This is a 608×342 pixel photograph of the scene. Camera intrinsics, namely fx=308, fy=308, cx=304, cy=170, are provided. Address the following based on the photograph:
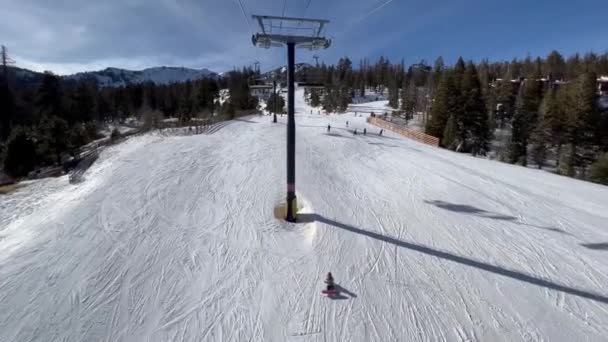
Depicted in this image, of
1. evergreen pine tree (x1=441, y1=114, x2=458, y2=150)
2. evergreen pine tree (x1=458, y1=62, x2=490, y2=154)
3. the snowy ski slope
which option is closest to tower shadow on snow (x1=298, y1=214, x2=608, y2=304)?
the snowy ski slope

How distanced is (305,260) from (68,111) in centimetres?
7365

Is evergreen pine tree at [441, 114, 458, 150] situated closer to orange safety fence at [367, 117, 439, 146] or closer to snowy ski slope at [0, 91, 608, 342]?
orange safety fence at [367, 117, 439, 146]

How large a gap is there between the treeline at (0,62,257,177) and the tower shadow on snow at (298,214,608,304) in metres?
26.9

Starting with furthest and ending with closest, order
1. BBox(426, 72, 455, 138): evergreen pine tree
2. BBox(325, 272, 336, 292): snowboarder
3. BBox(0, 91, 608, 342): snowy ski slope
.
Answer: BBox(426, 72, 455, 138): evergreen pine tree → BBox(325, 272, 336, 292): snowboarder → BBox(0, 91, 608, 342): snowy ski slope

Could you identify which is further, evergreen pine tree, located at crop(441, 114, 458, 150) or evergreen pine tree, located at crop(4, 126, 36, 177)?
evergreen pine tree, located at crop(441, 114, 458, 150)

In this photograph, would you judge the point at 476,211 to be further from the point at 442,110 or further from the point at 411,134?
the point at 442,110

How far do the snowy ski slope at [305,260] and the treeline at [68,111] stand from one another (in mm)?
16962

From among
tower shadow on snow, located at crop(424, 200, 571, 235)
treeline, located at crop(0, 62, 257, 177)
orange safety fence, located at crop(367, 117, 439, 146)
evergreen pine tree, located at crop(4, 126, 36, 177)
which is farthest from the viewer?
treeline, located at crop(0, 62, 257, 177)

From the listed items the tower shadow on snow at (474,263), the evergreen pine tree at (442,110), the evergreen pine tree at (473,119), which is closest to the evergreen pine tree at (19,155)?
the tower shadow on snow at (474,263)

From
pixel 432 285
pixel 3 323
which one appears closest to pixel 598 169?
pixel 432 285

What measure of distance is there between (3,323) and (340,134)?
86.3 feet

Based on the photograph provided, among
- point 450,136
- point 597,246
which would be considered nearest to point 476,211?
point 597,246

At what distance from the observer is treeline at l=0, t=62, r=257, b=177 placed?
2966 centimetres

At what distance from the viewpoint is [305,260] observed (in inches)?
344
